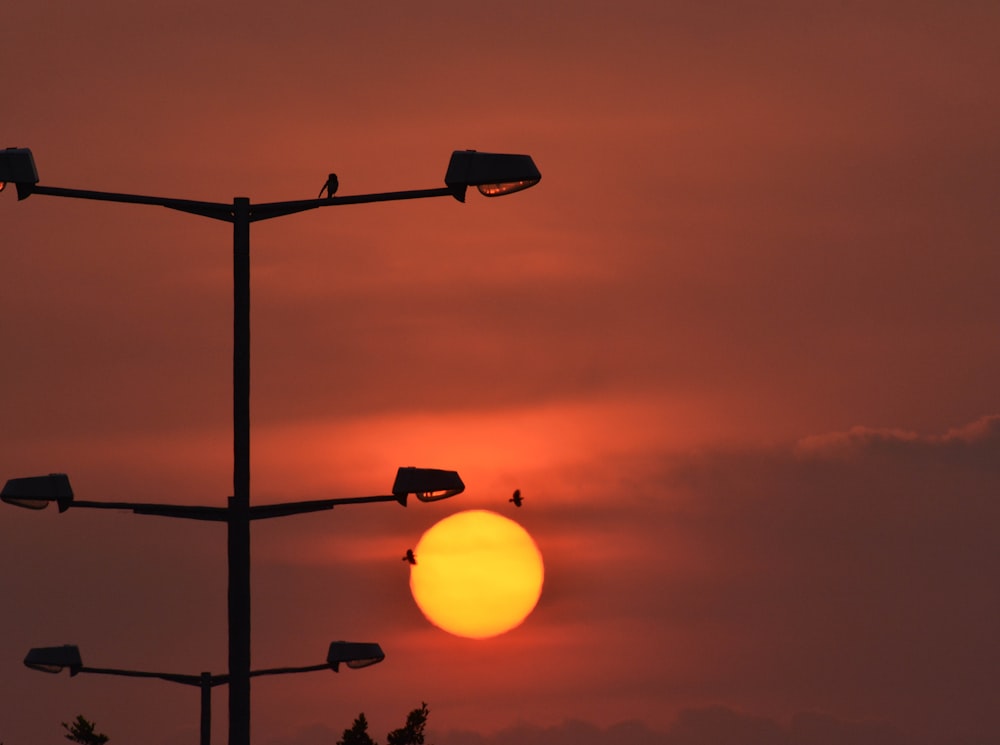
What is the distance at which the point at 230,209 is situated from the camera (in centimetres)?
2155

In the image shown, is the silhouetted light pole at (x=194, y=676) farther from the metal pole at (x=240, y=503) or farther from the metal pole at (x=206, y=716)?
the metal pole at (x=206, y=716)

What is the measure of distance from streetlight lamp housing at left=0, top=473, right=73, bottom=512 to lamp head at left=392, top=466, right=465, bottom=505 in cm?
359

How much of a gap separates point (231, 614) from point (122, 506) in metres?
1.77

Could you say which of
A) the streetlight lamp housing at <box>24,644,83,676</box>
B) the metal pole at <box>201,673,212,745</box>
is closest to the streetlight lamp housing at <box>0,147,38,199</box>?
the streetlight lamp housing at <box>24,644,83,676</box>

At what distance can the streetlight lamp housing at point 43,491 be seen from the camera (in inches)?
893

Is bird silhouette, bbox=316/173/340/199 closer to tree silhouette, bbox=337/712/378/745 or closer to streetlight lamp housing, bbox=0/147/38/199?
streetlight lamp housing, bbox=0/147/38/199

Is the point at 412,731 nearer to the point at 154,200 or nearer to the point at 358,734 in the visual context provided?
the point at 358,734

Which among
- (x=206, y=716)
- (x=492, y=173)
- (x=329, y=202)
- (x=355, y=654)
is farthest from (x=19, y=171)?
(x=206, y=716)

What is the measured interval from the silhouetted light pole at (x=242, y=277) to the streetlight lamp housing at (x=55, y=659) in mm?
5499

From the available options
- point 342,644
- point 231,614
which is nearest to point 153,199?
point 231,614

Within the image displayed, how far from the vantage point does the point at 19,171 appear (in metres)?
21.0

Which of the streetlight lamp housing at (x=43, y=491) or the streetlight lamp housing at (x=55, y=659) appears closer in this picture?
the streetlight lamp housing at (x=43, y=491)

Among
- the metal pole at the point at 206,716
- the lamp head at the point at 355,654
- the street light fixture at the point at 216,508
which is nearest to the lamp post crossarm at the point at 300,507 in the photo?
the street light fixture at the point at 216,508

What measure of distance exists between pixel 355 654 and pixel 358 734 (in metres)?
13.0
